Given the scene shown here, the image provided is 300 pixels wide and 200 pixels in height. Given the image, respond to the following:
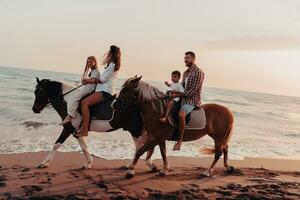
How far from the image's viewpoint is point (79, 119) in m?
7.82

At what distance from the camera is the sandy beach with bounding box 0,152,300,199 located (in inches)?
246

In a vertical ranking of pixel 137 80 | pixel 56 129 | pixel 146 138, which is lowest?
pixel 56 129

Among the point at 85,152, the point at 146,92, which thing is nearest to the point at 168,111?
the point at 146,92

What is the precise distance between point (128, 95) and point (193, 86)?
4.10ft

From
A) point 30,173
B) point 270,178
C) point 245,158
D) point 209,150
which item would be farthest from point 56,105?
point 245,158

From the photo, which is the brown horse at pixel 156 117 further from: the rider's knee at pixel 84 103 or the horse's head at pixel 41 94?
the horse's head at pixel 41 94

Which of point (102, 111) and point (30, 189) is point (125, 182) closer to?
point (102, 111)

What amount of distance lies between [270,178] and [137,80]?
3.46m

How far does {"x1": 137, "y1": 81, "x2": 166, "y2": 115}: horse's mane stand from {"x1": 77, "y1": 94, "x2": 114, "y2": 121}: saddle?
0.81 m

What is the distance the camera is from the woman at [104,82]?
7707 millimetres

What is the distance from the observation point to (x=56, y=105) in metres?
8.11

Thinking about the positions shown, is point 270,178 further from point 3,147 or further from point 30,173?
point 3,147

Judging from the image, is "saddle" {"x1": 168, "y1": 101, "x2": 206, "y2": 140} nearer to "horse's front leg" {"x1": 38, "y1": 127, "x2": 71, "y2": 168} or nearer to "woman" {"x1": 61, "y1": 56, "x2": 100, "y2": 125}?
"woman" {"x1": 61, "y1": 56, "x2": 100, "y2": 125}

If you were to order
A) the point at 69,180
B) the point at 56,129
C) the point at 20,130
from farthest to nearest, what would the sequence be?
the point at 56,129, the point at 20,130, the point at 69,180
